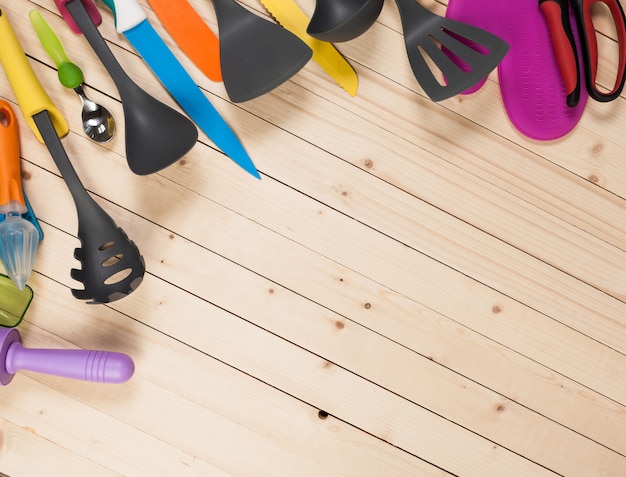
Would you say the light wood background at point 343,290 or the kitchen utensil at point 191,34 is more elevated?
the kitchen utensil at point 191,34

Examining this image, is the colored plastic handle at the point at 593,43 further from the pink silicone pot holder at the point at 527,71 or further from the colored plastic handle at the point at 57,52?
the colored plastic handle at the point at 57,52

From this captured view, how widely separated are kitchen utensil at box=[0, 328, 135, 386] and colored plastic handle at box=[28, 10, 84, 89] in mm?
314

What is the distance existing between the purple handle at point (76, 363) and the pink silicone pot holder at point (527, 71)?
0.57 metres

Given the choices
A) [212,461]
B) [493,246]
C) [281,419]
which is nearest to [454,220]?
[493,246]

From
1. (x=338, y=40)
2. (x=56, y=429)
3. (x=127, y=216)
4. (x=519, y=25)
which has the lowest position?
(x=56, y=429)

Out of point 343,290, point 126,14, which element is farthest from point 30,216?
point 343,290

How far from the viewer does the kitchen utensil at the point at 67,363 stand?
0.78m

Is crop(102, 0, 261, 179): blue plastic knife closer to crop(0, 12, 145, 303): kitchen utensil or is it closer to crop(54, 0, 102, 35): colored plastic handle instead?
crop(54, 0, 102, 35): colored plastic handle

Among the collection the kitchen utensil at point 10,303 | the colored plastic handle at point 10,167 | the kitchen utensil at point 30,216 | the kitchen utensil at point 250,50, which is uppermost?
the kitchen utensil at point 250,50

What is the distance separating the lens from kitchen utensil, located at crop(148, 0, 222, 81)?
82 centimetres

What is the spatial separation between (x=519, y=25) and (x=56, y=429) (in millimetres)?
803

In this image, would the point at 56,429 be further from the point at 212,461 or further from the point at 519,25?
the point at 519,25

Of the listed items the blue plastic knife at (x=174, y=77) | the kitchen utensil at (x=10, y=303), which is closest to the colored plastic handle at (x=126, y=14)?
the blue plastic knife at (x=174, y=77)

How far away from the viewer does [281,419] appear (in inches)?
34.0
